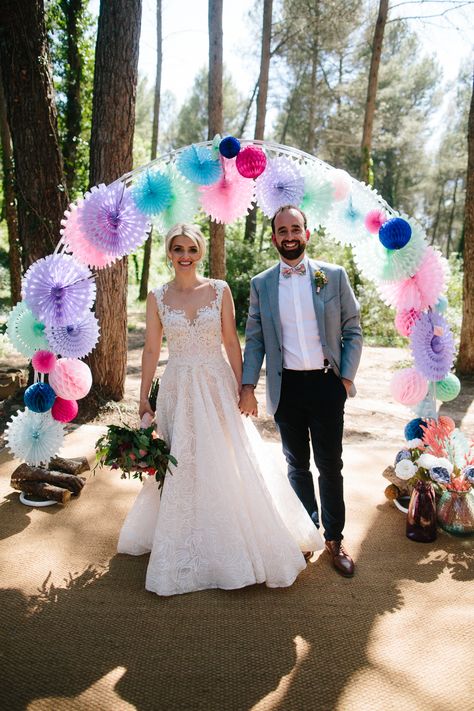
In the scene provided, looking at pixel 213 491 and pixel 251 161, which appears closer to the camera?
pixel 213 491

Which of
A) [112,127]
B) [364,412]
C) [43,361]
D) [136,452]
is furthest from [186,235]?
[364,412]

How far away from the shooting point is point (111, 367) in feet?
18.6

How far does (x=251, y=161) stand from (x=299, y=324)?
3.52 feet

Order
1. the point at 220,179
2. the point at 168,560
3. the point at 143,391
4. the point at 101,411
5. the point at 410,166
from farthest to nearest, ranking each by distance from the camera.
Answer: the point at 410,166
the point at 101,411
the point at 220,179
the point at 143,391
the point at 168,560

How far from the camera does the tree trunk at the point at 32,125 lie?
471cm

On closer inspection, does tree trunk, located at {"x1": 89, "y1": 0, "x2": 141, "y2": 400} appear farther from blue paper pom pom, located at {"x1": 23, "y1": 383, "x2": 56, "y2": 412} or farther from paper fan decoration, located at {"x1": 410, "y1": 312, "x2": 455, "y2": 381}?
paper fan decoration, located at {"x1": 410, "y1": 312, "x2": 455, "y2": 381}

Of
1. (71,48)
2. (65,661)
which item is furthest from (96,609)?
(71,48)

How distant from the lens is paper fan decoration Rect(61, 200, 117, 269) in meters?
3.14

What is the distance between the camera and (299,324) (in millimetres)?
2879

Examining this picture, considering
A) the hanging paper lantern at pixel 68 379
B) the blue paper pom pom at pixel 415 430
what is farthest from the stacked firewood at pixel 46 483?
the blue paper pom pom at pixel 415 430

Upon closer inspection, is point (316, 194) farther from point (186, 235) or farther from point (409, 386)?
point (409, 386)

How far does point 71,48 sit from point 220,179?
8.18m

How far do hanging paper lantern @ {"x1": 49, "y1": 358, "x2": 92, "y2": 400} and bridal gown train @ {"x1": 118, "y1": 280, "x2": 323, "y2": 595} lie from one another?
690 mm

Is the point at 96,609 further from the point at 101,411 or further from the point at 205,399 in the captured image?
the point at 101,411
